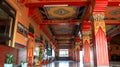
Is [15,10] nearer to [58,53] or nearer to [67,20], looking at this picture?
[67,20]

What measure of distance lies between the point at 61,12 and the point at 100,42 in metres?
4.06

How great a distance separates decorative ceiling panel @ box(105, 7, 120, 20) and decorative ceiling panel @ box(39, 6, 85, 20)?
5.99 ft

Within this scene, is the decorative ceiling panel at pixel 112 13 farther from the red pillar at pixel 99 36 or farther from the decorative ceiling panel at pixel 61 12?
the red pillar at pixel 99 36

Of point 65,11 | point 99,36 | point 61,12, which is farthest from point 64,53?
point 99,36

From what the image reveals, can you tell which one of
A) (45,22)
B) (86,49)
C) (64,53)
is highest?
(45,22)

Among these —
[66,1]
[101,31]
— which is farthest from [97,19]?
[66,1]

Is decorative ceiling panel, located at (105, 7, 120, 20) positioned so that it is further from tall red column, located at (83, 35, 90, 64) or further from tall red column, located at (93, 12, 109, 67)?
tall red column, located at (93, 12, 109, 67)

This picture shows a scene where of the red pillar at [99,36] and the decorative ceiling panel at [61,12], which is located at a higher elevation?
the decorative ceiling panel at [61,12]

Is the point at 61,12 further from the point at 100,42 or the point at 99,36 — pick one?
the point at 100,42

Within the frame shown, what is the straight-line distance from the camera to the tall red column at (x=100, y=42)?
6.54 m

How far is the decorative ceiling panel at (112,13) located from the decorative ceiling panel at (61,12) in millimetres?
1825

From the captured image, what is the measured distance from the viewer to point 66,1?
7.20m

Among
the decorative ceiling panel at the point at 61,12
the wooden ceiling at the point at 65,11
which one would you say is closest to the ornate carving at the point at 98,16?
the wooden ceiling at the point at 65,11

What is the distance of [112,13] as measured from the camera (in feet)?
33.7
